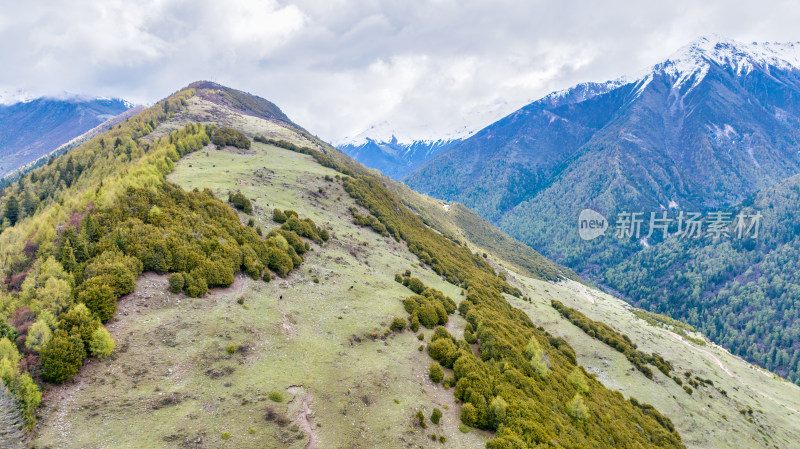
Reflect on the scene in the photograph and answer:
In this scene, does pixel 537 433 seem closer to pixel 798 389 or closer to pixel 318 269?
pixel 318 269

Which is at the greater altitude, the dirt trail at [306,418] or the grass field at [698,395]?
the dirt trail at [306,418]

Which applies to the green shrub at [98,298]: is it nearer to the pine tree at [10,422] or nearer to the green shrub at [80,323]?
the green shrub at [80,323]

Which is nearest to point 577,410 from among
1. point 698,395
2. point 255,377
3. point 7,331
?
point 255,377

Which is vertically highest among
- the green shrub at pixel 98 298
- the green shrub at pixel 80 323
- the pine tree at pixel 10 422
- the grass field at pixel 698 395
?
the green shrub at pixel 98 298

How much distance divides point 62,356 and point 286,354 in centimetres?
1271

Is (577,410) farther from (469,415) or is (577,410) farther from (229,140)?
(229,140)

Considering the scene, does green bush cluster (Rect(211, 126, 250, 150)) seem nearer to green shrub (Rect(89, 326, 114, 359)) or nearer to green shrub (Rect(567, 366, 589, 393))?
green shrub (Rect(89, 326, 114, 359))

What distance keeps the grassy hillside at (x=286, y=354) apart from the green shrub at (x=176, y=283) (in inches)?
8.3

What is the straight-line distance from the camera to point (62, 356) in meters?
18.8

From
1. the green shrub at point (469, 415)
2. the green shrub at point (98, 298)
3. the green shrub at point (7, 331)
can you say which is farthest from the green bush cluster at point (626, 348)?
the green shrub at point (7, 331)

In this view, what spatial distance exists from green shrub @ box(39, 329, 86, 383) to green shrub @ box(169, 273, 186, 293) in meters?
7.72

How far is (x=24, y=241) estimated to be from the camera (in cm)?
2912

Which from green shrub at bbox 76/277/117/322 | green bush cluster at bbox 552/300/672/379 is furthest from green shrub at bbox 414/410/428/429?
green bush cluster at bbox 552/300/672/379

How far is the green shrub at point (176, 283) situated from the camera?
2752cm
